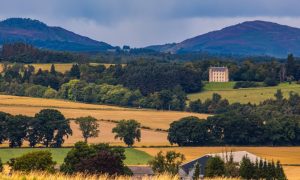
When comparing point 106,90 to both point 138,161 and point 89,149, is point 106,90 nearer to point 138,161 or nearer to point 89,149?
point 138,161

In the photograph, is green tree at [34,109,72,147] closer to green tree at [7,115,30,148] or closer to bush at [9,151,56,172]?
green tree at [7,115,30,148]

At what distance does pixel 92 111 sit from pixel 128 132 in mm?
32385

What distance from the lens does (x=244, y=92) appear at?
18375 cm

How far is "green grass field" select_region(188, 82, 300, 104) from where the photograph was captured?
176 metres

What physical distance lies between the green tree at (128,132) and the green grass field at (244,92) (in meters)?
54.7

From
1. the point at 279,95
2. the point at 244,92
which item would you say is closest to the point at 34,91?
the point at 244,92

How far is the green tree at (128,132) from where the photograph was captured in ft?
383

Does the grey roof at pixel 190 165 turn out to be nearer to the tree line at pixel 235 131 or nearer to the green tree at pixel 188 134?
the green tree at pixel 188 134

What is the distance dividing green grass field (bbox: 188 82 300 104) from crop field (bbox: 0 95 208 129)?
2349cm

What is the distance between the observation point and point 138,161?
317 ft

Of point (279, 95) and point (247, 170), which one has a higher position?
point (279, 95)

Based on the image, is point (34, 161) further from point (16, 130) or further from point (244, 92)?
point (244, 92)

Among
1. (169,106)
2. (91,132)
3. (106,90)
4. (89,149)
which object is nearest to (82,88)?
(106,90)

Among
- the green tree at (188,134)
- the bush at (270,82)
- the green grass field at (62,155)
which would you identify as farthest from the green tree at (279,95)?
the green grass field at (62,155)
